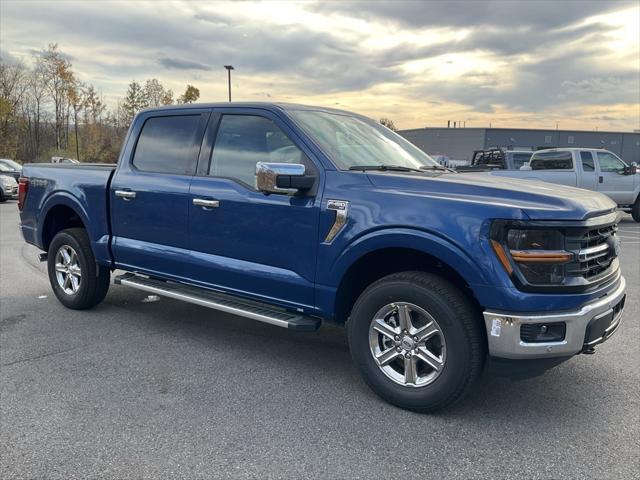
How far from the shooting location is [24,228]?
6.05 metres

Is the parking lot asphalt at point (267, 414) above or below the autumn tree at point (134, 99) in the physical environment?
below

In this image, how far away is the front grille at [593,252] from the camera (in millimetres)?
3017

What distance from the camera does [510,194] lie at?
3.09 m

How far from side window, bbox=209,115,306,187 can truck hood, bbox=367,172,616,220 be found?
0.83 m

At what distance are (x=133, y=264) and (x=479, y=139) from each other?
7980 centimetres

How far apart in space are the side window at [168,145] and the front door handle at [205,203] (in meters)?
0.33

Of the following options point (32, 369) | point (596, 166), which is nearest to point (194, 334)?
point (32, 369)

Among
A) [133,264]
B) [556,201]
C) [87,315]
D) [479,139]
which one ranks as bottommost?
[87,315]

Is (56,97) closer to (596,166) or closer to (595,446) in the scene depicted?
(596,166)

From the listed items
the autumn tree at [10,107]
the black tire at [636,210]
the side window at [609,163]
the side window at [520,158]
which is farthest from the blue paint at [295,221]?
the autumn tree at [10,107]

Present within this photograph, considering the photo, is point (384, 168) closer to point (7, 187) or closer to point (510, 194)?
point (510, 194)

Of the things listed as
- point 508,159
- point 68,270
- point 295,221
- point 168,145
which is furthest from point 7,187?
point 295,221

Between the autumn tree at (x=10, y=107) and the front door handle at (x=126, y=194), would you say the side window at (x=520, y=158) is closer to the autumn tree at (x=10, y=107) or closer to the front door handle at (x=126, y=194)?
the front door handle at (x=126, y=194)

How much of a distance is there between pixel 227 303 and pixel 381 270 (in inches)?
50.2
